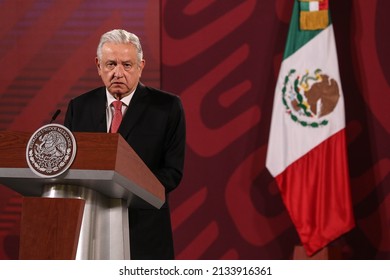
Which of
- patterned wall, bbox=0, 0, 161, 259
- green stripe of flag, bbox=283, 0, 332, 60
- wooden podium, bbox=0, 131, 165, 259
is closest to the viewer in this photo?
wooden podium, bbox=0, 131, 165, 259

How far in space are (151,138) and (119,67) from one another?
282mm

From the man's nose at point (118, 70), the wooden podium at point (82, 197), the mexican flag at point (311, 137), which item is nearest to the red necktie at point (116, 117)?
the man's nose at point (118, 70)

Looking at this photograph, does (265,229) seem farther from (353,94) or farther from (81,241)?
(81,241)

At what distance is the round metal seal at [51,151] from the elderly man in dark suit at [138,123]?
1.83ft

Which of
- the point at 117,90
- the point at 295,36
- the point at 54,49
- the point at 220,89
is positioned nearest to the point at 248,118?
the point at 220,89

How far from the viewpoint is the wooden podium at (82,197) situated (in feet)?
5.10

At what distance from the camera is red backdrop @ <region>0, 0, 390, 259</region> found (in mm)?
4062

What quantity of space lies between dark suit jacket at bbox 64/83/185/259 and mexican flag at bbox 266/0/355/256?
173 cm

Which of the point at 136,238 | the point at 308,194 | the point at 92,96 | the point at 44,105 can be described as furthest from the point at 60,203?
the point at 44,105

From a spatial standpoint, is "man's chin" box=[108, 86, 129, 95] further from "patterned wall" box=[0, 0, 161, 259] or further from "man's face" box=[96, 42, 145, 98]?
"patterned wall" box=[0, 0, 161, 259]

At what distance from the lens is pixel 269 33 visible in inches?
166

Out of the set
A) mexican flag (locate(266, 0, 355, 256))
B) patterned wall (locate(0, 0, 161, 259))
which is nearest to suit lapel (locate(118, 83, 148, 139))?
mexican flag (locate(266, 0, 355, 256))

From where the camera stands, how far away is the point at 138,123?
2.22 meters

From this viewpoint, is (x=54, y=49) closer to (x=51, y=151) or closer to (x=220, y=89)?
(x=220, y=89)
